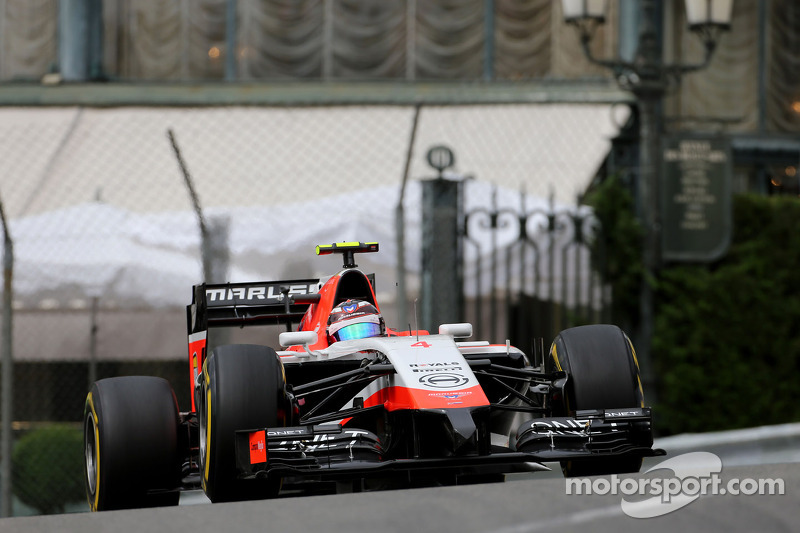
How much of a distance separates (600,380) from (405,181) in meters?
3.59

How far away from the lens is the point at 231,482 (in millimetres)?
5375

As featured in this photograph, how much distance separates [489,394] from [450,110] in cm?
724

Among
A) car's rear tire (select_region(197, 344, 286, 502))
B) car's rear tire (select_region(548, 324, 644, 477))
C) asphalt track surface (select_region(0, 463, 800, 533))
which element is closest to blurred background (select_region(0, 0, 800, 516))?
car's rear tire (select_region(197, 344, 286, 502))

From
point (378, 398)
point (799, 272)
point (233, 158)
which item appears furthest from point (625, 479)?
point (233, 158)

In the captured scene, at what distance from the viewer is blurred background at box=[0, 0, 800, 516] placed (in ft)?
33.8

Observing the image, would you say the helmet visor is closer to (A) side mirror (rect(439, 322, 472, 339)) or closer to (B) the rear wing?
(A) side mirror (rect(439, 322, 472, 339))

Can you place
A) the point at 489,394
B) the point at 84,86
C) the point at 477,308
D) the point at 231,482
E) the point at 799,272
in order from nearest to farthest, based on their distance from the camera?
the point at 231,482, the point at 489,394, the point at 477,308, the point at 799,272, the point at 84,86

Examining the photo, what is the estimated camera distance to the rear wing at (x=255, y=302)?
7344 millimetres

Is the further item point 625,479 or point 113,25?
point 113,25

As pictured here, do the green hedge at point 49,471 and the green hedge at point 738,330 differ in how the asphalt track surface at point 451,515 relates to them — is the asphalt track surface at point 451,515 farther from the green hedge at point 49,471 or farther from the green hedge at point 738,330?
the green hedge at point 738,330

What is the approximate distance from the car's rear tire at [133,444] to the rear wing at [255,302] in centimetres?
138

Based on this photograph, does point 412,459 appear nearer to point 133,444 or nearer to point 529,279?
point 133,444

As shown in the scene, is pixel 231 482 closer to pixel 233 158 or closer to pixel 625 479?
pixel 625 479

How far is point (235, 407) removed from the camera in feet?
17.4
